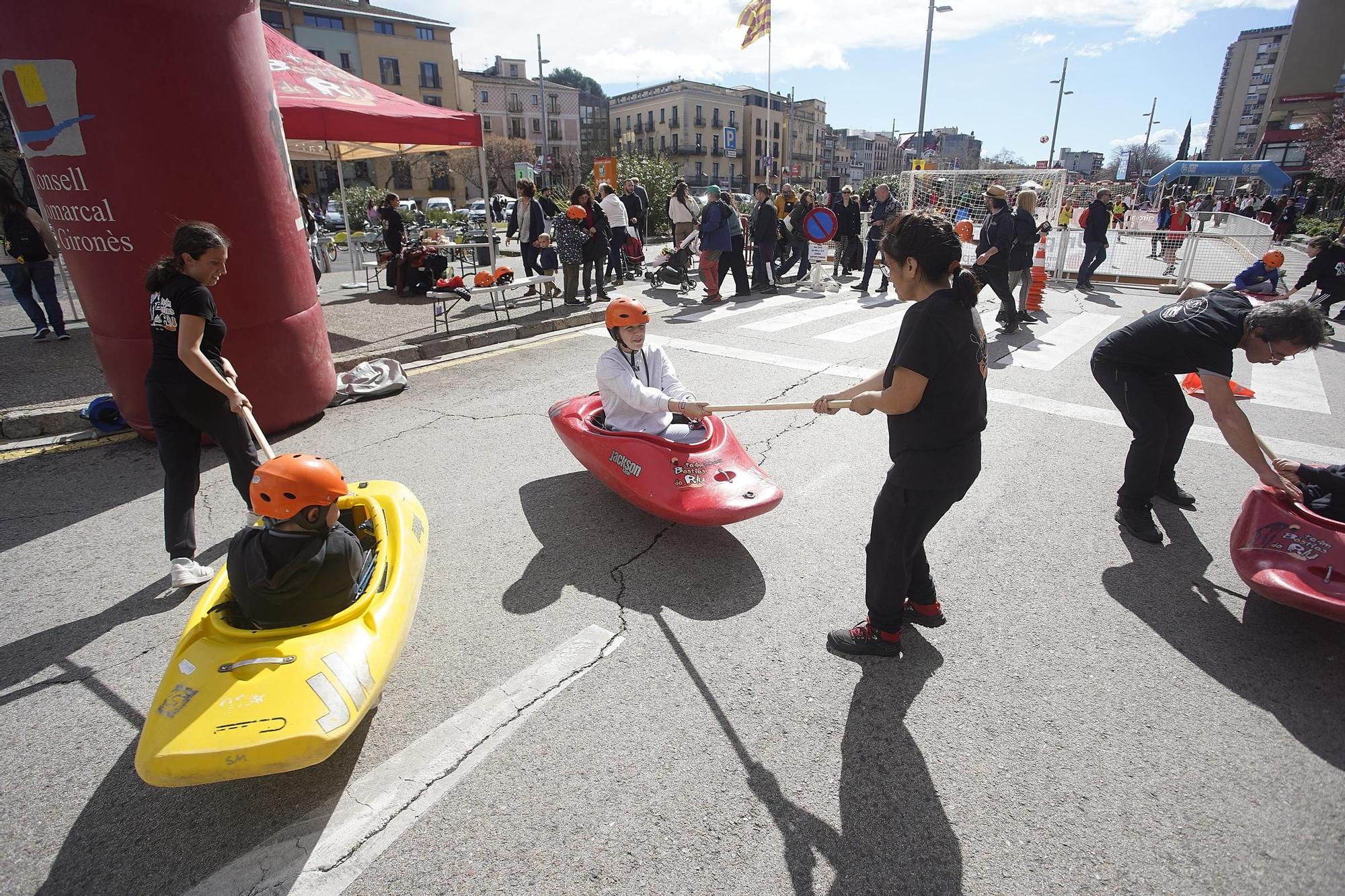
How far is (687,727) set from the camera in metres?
2.66

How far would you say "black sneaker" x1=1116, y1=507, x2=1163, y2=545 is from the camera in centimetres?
407

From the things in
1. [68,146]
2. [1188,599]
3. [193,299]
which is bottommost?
[1188,599]

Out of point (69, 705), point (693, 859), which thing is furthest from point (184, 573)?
point (693, 859)

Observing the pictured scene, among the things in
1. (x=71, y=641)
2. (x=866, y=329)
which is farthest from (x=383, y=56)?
(x=71, y=641)

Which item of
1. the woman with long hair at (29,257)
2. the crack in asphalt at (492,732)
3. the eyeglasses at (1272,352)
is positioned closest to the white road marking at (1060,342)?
the eyeglasses at (1272,352)

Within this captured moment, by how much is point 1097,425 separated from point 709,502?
13.8 ft

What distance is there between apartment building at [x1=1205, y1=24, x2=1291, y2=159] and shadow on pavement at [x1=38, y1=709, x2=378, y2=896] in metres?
100

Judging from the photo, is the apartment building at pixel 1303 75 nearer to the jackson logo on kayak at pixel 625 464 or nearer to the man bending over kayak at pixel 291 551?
the jackson logo on kayak at pixel 625 464

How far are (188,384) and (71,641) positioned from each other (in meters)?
1.35

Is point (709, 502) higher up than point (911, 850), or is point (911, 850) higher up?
point (709, 502)

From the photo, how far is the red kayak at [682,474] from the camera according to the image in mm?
3742

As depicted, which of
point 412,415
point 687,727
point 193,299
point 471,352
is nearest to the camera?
point 687,727

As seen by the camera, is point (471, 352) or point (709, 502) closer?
point (709, 502)

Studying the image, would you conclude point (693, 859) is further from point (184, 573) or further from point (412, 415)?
point (412, 415)
